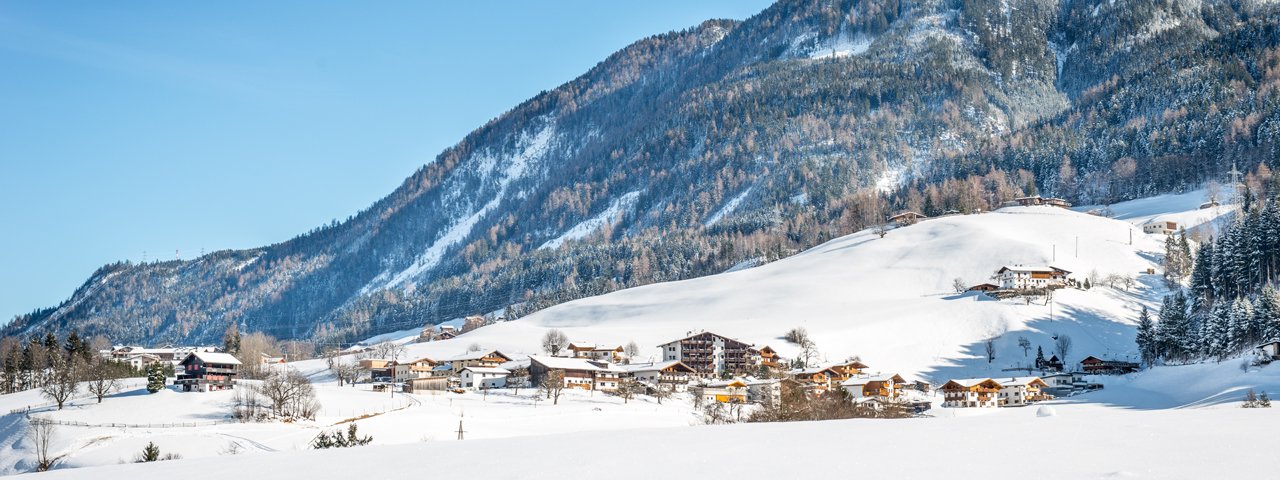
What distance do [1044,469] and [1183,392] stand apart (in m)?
62.3

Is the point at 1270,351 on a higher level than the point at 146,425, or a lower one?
higher

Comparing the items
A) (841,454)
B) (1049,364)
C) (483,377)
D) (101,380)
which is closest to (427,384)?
(483,377)

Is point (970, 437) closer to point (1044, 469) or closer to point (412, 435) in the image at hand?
point (1044, 469)

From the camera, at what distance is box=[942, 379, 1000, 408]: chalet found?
84312 mm

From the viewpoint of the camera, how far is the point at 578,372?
95.6 meters

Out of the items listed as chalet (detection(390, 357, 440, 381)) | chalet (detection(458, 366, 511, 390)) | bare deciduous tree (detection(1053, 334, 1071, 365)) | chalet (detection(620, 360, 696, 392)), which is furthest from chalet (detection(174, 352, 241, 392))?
bare deciduous tree (detection(1053, 334, 1071, 365))

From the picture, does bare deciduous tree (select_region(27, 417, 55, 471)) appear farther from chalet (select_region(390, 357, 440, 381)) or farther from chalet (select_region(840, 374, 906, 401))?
chalet (select_region(840, 374, 906, 401))

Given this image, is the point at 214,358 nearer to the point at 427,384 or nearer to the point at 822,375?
the point at 427,384

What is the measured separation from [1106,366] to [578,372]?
47692mm

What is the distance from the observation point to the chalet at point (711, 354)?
351 ft

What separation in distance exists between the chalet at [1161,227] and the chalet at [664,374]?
10062 centimetres

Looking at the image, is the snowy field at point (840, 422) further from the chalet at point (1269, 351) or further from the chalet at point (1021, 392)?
the chalet at point (1021, 392)

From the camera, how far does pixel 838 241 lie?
7426 inches

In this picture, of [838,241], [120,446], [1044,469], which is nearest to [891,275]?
[838,241]
